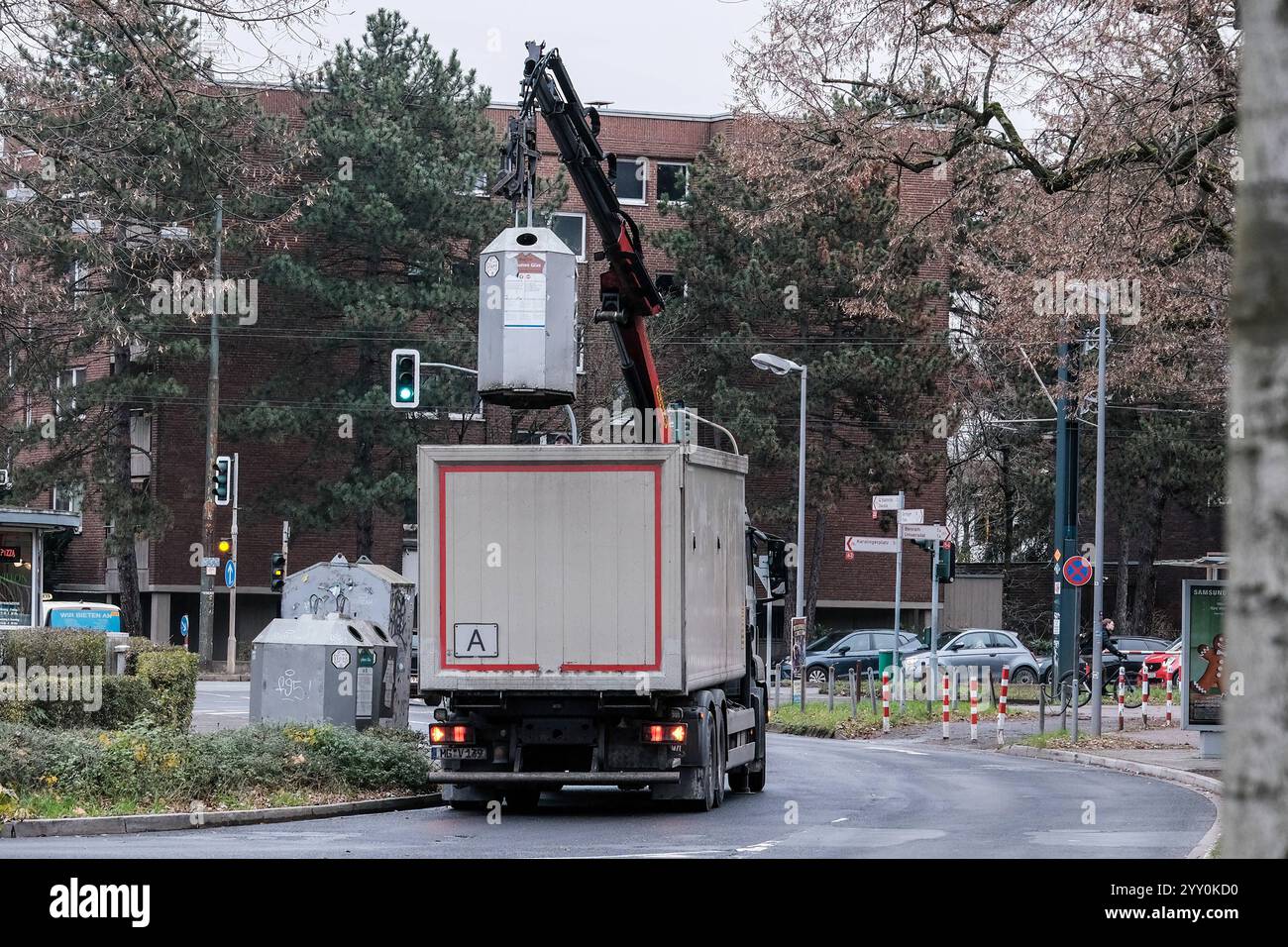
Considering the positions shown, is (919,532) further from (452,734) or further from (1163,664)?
(452,734)

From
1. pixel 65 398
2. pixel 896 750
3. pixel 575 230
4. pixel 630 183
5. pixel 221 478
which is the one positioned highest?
pixel 630 183

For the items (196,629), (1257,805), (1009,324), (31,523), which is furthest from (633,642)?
(196,629)

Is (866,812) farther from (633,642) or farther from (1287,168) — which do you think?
(1287,168)

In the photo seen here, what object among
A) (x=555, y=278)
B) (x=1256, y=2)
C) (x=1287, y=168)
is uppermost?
(x=555, y=278)

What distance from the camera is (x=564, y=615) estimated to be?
1570cm

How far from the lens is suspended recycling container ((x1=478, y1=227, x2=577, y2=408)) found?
51.3 ft

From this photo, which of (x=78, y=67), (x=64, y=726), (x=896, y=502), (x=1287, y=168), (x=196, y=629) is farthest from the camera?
(x=196, y=629)

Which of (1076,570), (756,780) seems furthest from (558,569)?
(1076,570)

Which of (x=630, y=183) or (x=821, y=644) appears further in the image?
(x=630, y=183)

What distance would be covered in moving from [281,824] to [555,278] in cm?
511

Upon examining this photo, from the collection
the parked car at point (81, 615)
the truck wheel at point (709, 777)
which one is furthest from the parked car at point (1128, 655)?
the truck wheel at point (709, 777)

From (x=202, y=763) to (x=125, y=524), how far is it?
113 feet

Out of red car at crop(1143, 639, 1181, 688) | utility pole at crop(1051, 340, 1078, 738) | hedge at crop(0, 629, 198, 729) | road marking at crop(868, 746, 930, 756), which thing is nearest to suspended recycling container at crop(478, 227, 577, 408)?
hedge at crop(0, 629, 198, 729)

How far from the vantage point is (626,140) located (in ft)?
186
